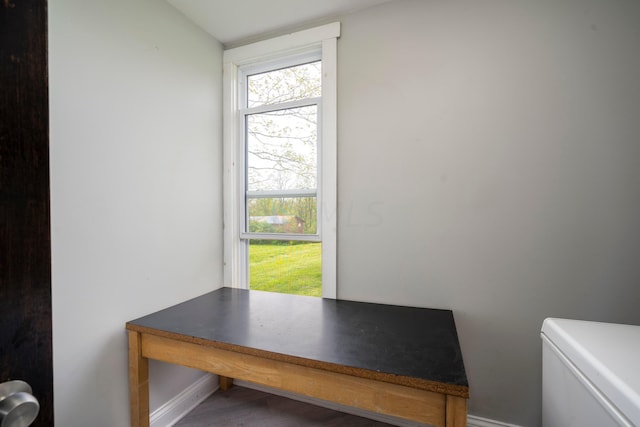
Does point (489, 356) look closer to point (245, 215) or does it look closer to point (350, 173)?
point (350, 173)

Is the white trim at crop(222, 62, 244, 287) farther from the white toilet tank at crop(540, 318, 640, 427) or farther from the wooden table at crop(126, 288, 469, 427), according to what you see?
the white toilet tank at crop(540, 318, 640, 427)

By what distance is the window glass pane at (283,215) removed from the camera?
1.87 meters

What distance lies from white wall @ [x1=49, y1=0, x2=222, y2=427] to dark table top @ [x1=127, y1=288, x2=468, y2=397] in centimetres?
20

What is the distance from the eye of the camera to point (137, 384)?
4.31 ft

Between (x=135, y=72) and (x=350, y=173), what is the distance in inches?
49.6

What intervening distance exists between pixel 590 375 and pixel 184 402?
1.95 meters

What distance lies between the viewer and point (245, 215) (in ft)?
6.75

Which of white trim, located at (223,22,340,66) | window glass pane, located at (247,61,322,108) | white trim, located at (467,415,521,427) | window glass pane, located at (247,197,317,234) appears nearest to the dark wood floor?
white trim, located at (467,415,521,427)

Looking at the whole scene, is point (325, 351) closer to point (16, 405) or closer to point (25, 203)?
point (16, 405)

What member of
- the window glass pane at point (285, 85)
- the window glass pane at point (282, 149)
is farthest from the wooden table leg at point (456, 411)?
the window glass pane at point (285, 85)

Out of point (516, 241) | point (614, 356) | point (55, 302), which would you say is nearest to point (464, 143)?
point (516, 241)

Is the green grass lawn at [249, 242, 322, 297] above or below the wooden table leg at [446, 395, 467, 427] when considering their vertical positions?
above

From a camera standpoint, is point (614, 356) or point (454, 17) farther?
point (454, 17)

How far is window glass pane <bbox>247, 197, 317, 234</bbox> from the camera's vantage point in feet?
6.15
